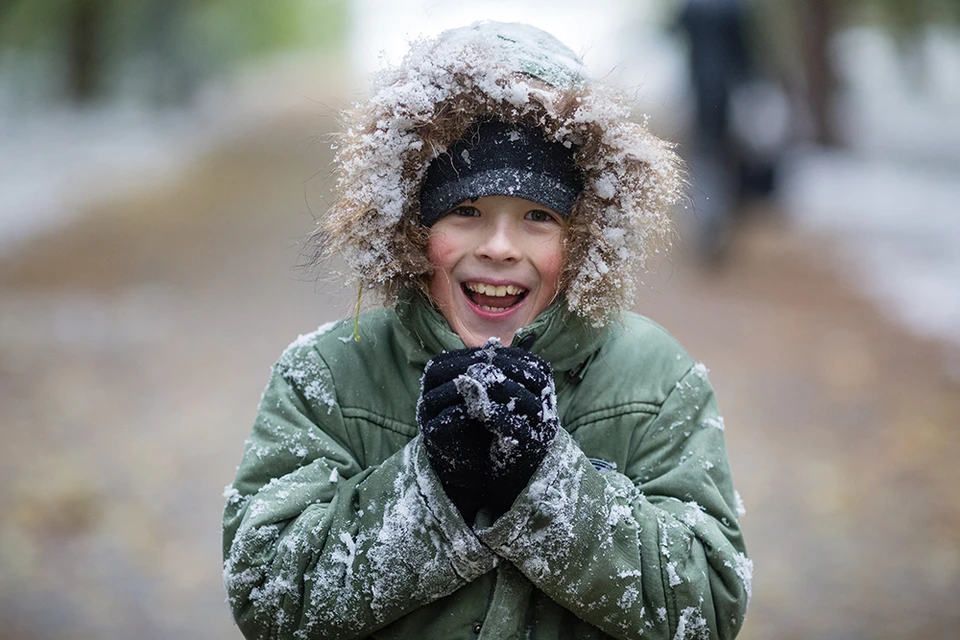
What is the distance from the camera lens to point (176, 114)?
22.8 meters

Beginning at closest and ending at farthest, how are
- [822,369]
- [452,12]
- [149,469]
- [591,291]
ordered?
[591,291]
[452,12]
[149,469]
[822,369]

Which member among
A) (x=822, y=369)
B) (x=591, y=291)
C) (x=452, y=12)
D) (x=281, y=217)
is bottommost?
(x=591, y=291)

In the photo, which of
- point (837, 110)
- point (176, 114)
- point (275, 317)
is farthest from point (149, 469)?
point (176, 114)

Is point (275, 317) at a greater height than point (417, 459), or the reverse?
point (275, 317)

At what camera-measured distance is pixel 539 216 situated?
2164mm

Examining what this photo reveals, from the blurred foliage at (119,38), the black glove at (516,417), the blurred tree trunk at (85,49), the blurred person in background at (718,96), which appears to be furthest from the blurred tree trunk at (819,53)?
the black glove at (516,417)

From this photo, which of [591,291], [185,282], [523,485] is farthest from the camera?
[185,282]

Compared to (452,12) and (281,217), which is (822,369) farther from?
(281,217)

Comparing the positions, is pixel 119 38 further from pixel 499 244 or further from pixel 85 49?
pixel 499 244

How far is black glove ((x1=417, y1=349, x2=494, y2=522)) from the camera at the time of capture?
1896 millimetres

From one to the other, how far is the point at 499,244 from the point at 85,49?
1961 cm

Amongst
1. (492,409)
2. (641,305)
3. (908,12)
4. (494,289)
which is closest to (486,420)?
(492,409)

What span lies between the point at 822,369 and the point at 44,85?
2092cm

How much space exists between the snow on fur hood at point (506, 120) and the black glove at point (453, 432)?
28cm
